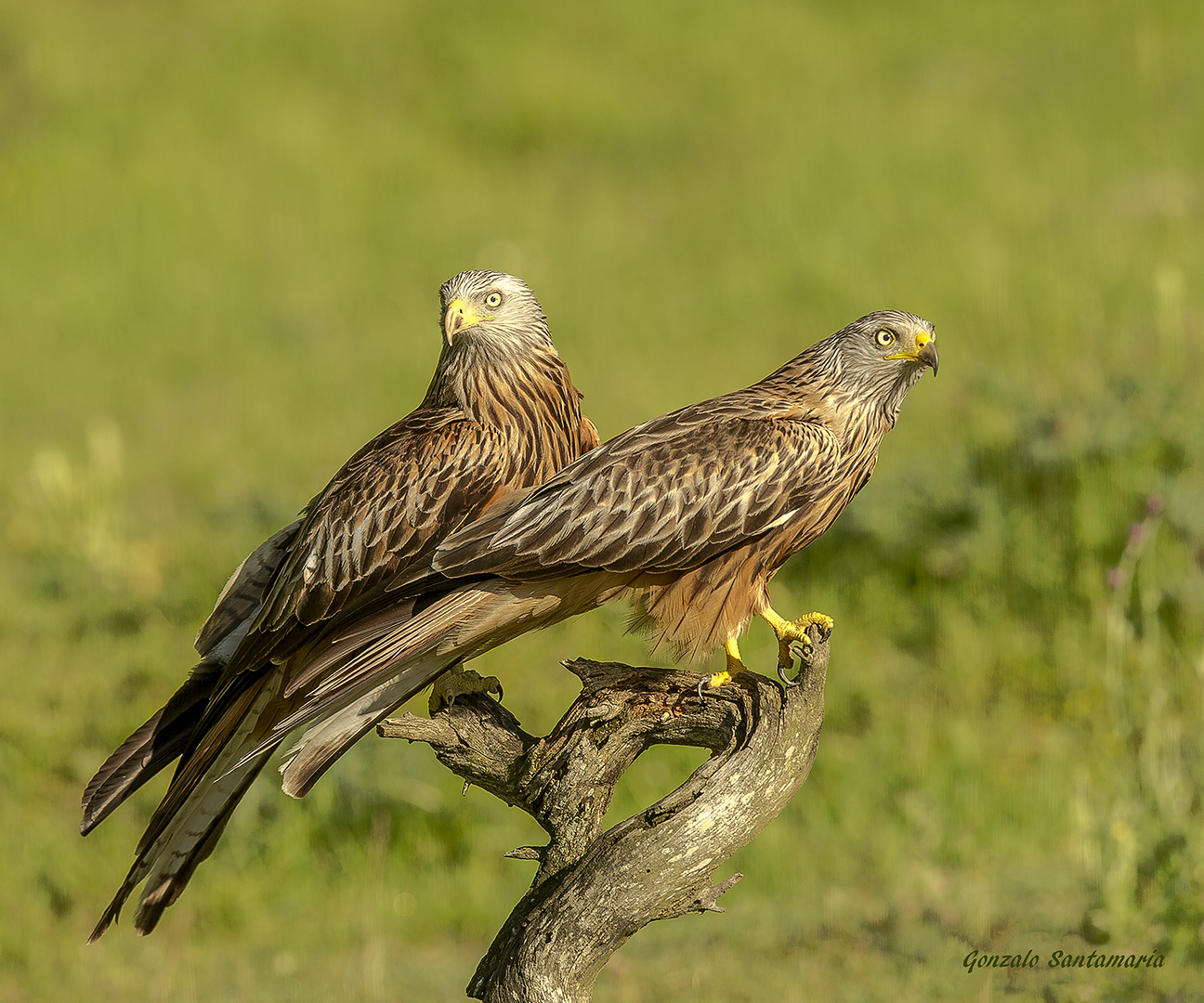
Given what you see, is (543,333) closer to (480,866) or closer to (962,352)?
(480,866)

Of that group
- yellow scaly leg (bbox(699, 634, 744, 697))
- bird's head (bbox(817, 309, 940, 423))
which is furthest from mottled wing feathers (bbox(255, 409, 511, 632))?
bird's head (bbox(817, 309, 940, 423))

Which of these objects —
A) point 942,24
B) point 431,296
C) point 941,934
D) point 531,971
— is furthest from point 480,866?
point 942,24

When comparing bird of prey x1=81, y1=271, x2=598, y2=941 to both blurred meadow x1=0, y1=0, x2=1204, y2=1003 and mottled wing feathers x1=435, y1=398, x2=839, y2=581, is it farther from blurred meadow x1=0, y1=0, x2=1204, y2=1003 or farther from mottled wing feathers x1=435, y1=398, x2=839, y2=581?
blurred meadow x1=0, y1=0, x2=1204, y2=1003

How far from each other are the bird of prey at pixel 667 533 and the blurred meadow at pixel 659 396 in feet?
6.20

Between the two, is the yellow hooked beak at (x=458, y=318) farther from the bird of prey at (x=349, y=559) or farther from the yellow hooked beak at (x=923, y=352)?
the yellow hooked beak at (x=923, y=352)

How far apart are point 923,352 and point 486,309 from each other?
136 centimetres

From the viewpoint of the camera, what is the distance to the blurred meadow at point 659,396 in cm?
688

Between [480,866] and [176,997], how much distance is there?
6.02 ft

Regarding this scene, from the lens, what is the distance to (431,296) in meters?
15.6

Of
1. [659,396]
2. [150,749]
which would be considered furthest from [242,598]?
[659,396]

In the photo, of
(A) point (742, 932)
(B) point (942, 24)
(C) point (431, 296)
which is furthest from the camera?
(B) point (942, 24)

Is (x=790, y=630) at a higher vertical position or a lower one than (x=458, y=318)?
lower

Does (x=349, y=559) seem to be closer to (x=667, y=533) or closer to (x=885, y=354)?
(x=667, y=533)

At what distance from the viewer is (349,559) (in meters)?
3.87
